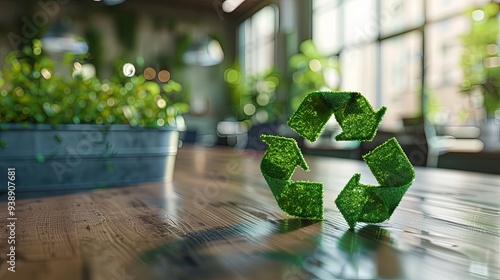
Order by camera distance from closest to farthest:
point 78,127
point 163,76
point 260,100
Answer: point 78,127 < point 260,100 < point 163,76

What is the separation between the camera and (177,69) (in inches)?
343

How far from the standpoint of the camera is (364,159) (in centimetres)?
45

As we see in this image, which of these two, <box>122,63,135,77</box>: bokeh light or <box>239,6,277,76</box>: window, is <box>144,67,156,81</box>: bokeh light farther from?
<box>122,63,135,77</box>: bokeh light

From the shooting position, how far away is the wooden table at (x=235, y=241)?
294mm

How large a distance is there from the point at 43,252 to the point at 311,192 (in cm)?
26

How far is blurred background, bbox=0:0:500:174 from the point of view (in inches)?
158

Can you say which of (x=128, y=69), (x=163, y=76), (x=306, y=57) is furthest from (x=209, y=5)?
(x=128, y=69)

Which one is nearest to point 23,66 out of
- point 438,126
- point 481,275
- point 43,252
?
point 43,252

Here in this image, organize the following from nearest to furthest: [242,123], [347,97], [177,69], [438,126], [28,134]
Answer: [347,97]
[28,134]
[438,126]
[242,123]
[177,69]

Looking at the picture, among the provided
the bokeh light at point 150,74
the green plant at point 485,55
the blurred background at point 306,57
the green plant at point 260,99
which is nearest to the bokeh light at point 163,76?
the blurred background at point 306,57

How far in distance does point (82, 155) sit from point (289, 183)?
1.56 ft

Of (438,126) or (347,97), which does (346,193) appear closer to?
(347,97)

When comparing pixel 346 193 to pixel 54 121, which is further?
pixel 54 121

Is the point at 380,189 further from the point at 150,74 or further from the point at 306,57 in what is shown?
the point at 150,74
